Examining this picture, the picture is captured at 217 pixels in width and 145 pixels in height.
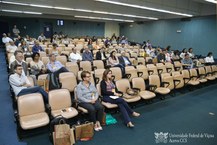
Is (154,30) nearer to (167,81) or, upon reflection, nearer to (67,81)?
(167,81)

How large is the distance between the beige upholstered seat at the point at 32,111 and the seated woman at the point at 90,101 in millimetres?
697

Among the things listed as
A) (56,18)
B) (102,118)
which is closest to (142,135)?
(102,118)

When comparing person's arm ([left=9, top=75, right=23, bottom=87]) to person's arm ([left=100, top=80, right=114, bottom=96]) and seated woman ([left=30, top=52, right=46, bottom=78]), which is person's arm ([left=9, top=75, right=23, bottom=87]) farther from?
person's arm ([left=100, top=80, right=114, bottom=96])

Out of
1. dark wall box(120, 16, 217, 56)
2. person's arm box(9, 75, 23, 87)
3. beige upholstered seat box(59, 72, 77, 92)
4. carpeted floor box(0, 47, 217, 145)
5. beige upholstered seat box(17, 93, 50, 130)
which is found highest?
dark wall box(120, 16, 217, 56)

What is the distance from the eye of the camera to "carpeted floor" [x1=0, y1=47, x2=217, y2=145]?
115 inches

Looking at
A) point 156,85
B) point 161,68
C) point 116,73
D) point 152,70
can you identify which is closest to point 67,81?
point 116,73

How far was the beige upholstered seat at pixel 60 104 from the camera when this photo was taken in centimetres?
308

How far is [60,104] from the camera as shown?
10.6ft

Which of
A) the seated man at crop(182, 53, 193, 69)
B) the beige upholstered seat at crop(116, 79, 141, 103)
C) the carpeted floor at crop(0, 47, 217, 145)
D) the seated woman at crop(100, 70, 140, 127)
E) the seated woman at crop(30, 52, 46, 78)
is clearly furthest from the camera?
the seated man at crop(182, 53, 193, 69)

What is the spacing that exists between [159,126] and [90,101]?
1.46 meters

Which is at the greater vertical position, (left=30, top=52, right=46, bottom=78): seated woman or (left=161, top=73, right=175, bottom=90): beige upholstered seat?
(left=30, top=52, right=46, bottom=78): seated woman

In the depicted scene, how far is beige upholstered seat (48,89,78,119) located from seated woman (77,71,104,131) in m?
0.21

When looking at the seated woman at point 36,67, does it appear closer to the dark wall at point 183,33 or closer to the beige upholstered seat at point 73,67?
the beige upholstered seat at point 73,67

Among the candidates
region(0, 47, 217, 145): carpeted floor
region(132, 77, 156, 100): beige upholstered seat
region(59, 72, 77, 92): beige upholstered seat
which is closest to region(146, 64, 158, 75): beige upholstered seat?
region(0, 47, 217, 145): carpeted floor
